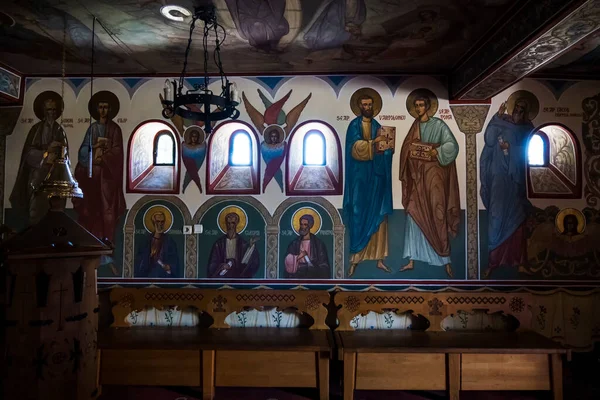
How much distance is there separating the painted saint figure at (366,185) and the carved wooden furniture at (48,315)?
3675 mm

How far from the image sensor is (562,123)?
6125 mm

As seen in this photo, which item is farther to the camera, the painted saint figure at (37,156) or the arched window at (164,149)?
the arched window at (164,149)

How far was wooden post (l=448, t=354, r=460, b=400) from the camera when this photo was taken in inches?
192

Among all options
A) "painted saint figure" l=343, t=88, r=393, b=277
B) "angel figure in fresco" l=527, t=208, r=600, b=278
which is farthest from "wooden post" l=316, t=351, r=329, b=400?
"angel figure in fresco" l=527, t=208, r=600, b=278

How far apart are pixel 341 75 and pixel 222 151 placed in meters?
2.05

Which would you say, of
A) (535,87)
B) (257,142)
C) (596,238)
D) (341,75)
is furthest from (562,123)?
(257,142)

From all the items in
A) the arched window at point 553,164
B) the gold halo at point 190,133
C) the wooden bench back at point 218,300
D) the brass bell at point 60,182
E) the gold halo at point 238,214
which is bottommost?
the wooden bench back at point 218,300

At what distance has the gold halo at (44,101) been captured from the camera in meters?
6.35

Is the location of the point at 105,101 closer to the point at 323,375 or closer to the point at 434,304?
the point at 323,375

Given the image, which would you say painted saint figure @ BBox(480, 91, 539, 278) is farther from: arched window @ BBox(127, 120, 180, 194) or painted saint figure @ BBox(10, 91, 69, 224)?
painted saint figure @ BBox(10, 91, 69, 224)

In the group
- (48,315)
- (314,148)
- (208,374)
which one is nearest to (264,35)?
(314,148)

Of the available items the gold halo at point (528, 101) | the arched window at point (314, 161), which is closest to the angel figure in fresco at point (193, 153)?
the arched window at point (314, 161)

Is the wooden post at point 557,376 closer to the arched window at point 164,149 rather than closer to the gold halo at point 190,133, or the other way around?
the gold halo at point 190,133

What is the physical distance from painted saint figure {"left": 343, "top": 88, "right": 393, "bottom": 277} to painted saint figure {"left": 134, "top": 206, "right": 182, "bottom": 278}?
8.26 ft
